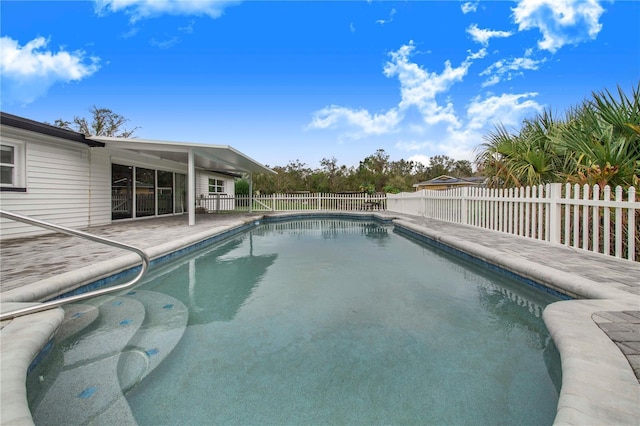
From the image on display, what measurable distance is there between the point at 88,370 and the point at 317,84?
16.7m

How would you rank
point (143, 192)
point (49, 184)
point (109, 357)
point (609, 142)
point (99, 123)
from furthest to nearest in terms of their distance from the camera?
point (99, 123) → point (143, 192) → point (49, 184) → point (609, 142) → point (109, 357)

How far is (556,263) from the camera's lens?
12.2 ft

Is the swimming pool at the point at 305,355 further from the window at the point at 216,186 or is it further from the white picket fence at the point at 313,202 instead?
the window at the point at 216,186

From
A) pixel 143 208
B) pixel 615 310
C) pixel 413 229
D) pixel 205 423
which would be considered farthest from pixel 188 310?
pixel 143 208

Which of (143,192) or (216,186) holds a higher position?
(216,186)

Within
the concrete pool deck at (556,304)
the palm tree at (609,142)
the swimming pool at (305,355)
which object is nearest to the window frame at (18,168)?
the concrete pool deck at (556,304)

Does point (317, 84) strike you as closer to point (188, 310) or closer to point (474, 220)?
point (474, 220)

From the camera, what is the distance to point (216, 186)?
17844mm

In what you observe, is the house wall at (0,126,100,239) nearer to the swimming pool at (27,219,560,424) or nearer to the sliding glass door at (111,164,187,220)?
the sliding glass door at (111,164,187,220)

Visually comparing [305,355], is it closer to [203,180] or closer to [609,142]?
[609,142]

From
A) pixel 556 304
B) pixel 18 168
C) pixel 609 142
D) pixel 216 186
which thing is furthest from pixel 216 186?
pixel 556 304

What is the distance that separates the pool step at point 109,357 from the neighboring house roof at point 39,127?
4465 mm

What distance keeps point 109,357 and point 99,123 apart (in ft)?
89.3

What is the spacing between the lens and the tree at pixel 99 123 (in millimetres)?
22859
